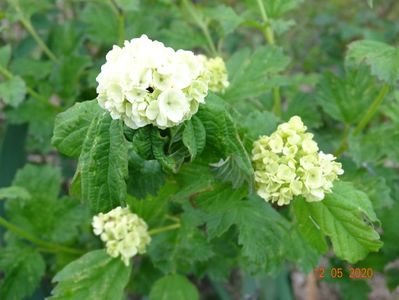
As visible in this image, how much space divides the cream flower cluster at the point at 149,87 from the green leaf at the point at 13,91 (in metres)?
0.78

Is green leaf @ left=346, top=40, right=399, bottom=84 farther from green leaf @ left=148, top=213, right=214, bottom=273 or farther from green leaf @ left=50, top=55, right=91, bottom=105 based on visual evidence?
green leaf @ left=50, top=55, right=91, bottom=105

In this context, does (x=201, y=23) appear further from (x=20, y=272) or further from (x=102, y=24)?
(x=20, y=272)

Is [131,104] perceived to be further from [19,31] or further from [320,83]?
[19,31]

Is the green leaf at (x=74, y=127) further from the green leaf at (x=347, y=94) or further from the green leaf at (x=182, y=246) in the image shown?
the green leaf at (x=347, y=94)

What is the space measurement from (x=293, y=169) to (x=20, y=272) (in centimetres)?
99

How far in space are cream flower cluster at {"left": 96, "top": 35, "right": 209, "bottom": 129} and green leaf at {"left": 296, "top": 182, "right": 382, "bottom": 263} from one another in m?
0.39

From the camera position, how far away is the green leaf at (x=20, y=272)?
1.61 metres

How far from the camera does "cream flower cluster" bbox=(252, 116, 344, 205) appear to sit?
1055 millimetres

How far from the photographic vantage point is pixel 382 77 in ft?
4.39

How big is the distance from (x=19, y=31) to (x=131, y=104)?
95.2 inches

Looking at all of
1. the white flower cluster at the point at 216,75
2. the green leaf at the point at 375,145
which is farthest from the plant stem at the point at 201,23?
the green leaf at the point at 375,145

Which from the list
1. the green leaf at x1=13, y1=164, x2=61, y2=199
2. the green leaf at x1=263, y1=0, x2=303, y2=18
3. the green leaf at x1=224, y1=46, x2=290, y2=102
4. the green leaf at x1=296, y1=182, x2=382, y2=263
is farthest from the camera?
the green leaf at x1=13, y1=164, x2=61, y2=199

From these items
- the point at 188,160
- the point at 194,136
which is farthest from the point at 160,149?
the point at 188,160
